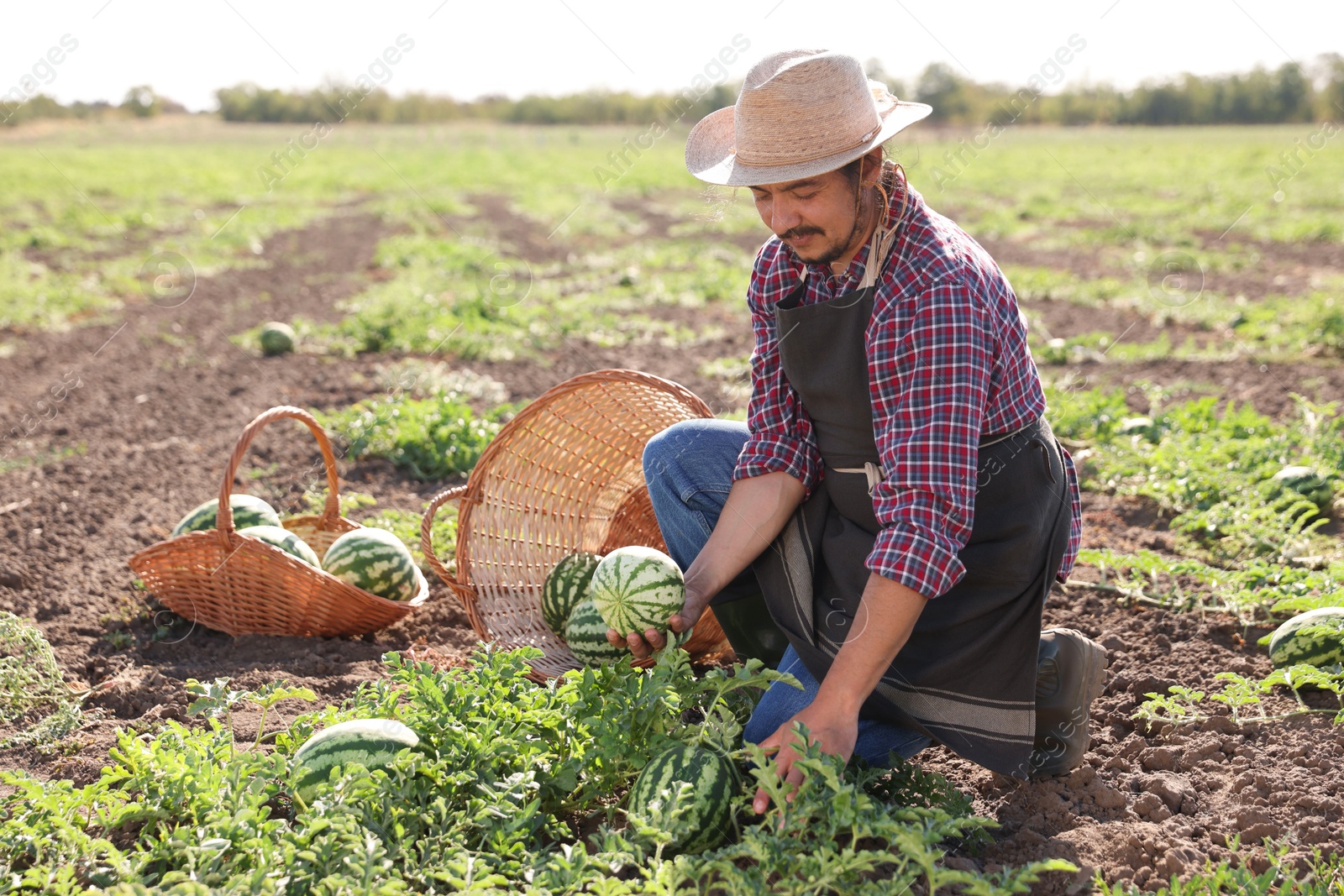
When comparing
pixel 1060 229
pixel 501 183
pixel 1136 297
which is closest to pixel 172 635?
pixel 1136 297

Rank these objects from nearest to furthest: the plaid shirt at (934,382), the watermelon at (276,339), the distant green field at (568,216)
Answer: the plaid shirt at (934,382) < the watermelon at (276,339) < the distant green field at (568,216)

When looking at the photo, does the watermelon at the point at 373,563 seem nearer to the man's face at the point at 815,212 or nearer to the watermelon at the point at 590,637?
the watermelon at the point at 590,637

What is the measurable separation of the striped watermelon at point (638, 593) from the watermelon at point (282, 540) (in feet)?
4.33

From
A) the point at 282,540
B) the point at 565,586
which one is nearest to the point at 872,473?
the point at 565,586

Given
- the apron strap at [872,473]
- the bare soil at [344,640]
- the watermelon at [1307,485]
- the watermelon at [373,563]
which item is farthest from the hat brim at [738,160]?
the watermelon at [1307,485]

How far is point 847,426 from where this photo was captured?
2.77 meters

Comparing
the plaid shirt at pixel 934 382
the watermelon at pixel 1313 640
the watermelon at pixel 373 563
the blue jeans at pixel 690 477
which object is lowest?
the watermelon at pixel 1313 640

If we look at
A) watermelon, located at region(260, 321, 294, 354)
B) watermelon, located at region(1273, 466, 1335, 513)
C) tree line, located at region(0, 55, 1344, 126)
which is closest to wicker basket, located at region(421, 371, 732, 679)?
watermelon, located at region(1273, 466, 1335, 513)

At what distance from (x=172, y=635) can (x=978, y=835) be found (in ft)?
9.70

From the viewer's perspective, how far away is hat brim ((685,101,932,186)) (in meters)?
2.40

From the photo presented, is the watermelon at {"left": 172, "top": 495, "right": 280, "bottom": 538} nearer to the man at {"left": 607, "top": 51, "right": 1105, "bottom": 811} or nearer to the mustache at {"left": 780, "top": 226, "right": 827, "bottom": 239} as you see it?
the man at {"left": 607, "top": 51, "right": 1105, "bottom": 811}

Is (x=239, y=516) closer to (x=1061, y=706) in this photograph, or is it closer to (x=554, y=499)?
(x=554, y=499)

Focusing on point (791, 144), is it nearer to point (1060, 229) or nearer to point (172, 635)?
point (172, 635)

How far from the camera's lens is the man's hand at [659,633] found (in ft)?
9.31
